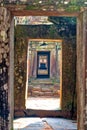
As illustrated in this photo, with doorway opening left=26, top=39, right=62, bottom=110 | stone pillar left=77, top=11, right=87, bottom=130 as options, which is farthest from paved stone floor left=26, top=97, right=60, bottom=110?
stone pillar left=77, top=11, right=87, bottom=130

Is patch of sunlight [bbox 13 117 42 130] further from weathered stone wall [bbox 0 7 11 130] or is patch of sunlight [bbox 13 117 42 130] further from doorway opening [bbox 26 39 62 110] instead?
doorway opening [bbox 26 39 62 110]

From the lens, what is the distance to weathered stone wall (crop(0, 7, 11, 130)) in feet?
15.2

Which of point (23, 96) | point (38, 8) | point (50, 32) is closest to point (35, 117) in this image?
point (23, 96)

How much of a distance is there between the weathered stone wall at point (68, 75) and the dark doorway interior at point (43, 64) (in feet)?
22.5

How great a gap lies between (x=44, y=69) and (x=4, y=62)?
11.2 m

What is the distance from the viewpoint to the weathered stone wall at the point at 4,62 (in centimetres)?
462

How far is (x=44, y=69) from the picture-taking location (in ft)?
51.9

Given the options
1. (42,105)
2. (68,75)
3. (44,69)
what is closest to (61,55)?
(68,75)

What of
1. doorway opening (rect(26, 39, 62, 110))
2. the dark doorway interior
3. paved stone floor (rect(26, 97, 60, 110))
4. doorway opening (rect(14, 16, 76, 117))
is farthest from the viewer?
the dark doorway interior

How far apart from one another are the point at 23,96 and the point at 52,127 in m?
1.87

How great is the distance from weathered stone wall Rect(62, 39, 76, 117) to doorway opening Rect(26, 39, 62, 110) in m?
4.73

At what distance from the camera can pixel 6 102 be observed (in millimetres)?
4672

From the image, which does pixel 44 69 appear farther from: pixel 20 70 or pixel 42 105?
pixel 20 70

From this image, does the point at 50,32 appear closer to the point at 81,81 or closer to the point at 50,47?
the point at 81,81
